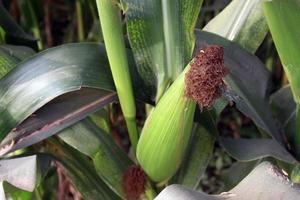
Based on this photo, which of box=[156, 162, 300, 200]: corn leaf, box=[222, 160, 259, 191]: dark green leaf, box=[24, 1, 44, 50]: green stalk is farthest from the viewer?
box=[24, 1, 44, 50]: green stalk

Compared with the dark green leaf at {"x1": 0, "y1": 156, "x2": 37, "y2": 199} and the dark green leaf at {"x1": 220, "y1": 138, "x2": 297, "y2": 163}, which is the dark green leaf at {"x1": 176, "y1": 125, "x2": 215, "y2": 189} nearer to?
the dark green leaf at {"x1": 220, "y1": 138, "x2": 297, "y2": 163}

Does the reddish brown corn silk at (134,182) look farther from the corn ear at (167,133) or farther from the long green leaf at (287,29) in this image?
the long green leaf at (287,29)

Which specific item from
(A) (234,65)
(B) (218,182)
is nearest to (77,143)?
(A) (234,65)

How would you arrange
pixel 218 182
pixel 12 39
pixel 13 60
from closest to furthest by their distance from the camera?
pixel 13 60 < pixel 12 39 < pixel 218 182

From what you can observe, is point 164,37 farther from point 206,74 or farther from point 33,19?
point 33,19

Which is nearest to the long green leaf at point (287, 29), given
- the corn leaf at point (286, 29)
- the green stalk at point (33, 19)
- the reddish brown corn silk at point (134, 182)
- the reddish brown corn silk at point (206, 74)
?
the corn leaf at point (286, 29)

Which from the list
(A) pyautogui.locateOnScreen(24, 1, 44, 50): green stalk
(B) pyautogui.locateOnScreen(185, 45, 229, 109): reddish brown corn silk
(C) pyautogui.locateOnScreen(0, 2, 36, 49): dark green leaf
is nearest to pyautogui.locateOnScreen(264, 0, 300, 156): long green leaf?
(B) pyautogui.locateOnScreen(185, 45, 229, 109): reddish brown corn silk

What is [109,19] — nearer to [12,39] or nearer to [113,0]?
[113,0]

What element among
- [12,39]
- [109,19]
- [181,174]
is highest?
[109,19]

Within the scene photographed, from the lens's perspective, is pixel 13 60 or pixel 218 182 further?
pixel 218 182
